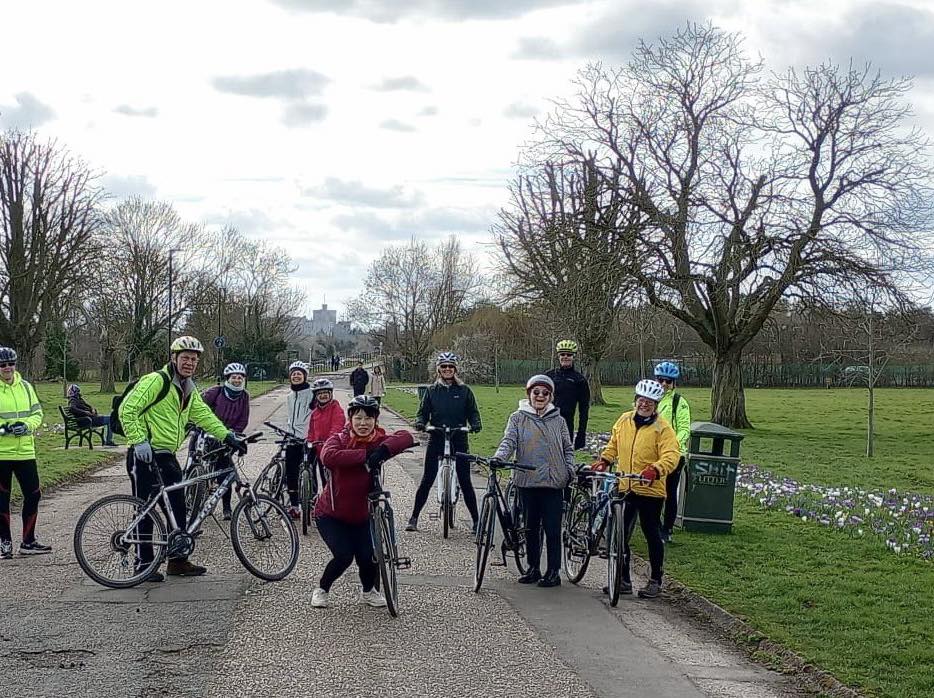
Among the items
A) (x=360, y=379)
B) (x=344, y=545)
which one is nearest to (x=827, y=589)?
(x=344, y=545)

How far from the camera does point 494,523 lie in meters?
8.36

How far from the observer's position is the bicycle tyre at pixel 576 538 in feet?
28.4

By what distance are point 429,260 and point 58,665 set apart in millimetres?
86288

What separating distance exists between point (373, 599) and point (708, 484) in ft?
16.1

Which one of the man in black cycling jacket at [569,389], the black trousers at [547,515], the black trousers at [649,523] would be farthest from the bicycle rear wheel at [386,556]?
the man in black cycling jacket at [569,389]

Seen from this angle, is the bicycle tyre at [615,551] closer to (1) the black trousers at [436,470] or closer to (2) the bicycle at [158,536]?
(2) the bicycle at [158,536]

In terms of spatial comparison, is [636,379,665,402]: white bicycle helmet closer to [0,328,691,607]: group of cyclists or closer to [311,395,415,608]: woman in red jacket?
[0,328,691,607]: group of cyclists

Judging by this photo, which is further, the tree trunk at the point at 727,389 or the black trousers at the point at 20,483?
the tree trunk at the point at 727,389

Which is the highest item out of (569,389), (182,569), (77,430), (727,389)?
(569,389)

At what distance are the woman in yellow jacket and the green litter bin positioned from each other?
268 cm

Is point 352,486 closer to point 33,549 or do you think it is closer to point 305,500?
point 305,500

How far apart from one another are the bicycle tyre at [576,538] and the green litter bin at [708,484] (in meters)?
2.48

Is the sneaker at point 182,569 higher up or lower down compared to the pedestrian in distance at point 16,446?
lower down

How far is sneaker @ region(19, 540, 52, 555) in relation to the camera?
31.2 feet
